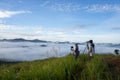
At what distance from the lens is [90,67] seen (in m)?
14.1

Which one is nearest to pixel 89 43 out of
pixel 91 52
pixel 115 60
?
pixel 91 52

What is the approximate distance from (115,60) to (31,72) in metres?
5.78

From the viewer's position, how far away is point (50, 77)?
12961mm

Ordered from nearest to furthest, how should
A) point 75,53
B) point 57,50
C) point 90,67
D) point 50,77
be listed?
point 50,77, point 90,67, point 57,50, point 75,53

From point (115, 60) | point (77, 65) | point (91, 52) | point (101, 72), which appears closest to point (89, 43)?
point (91, 52)

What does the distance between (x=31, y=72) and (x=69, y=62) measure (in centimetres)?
227

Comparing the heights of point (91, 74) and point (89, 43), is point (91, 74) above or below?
below

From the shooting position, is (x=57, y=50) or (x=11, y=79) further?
(x=57, y=50)

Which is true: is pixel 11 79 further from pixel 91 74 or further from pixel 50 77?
pixel 91 74

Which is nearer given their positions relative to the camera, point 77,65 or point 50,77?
point 50,77

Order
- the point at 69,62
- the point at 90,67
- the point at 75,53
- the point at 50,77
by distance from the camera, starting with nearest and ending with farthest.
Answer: the point at 50,77, the point at 90,67, the point at 69,62, the point at 75,53

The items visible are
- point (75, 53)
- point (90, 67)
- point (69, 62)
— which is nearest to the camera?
point (90, 67)

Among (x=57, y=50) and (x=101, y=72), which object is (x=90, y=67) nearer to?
(x=101, y=72)

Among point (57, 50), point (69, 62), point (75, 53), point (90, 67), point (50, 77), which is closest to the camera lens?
point (50, 77)
